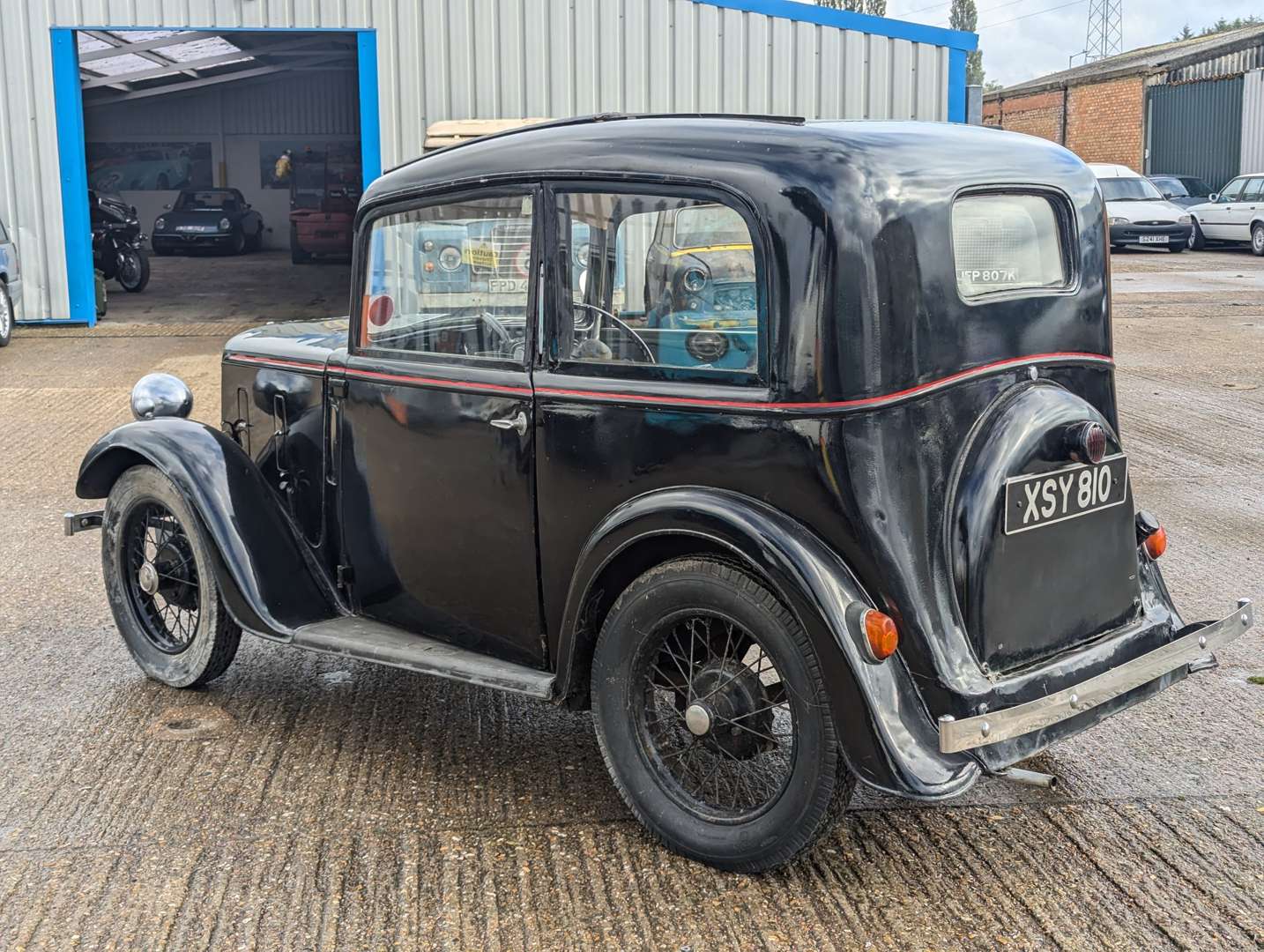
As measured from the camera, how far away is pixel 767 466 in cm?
331

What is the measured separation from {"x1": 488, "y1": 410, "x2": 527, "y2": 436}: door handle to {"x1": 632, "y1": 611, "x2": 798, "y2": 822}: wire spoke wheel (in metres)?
0.71

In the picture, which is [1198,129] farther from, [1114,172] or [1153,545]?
[1153,545]

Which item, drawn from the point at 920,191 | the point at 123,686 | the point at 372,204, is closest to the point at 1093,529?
the point at 920,191

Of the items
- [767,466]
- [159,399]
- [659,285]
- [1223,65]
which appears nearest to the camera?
[767,466]

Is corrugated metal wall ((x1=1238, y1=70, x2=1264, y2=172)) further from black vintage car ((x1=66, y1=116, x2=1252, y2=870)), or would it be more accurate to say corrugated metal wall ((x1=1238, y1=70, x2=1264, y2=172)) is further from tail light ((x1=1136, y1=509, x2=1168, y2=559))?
black vintage car ((x1=66, y1=116, x2=1252, y2=870))

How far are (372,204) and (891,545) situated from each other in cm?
214

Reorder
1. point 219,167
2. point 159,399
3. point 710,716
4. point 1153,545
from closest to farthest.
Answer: point 710,716 < point 1153,545 < point 159,399 < point 219,167

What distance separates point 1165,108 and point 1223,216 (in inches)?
420

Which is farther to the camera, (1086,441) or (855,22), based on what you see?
(855,22)

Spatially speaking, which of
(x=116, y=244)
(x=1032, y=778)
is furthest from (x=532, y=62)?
(x=1032, y=778)

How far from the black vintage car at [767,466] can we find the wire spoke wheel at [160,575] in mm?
599

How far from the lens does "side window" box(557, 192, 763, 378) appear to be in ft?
11.2

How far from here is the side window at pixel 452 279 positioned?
3887 millimetres

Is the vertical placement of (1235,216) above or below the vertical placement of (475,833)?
above
